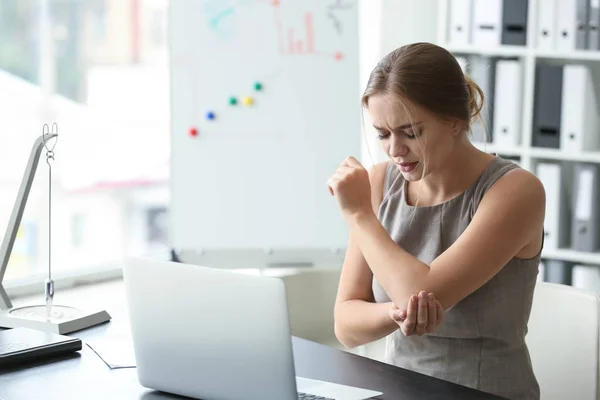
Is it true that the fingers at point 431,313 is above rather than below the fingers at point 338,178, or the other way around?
below

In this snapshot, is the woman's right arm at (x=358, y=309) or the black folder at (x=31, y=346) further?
the woman's right arm at (x=358, y=309)

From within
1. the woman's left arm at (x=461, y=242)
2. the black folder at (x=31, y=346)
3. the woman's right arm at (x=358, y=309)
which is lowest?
the black folder at (x=31, y=346)

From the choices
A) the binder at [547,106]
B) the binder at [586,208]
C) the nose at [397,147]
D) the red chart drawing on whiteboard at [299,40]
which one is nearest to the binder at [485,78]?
the binder at [547,106]

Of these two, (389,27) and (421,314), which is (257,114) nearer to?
(389,27)

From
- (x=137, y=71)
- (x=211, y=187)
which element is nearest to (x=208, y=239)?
(x=211, y=187)

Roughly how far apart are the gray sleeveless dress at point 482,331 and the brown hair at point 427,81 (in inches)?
6.9

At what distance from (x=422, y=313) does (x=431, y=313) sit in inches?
0.8

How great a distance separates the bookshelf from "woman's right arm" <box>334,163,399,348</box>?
135cm

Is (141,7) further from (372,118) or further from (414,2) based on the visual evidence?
(372,118)

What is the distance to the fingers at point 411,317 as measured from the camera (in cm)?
154

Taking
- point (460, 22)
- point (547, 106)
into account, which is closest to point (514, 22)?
point (460, 22)

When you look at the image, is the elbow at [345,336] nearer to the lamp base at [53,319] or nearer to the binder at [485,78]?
the lamp base at [53,319]

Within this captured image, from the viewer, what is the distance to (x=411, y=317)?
154 cm

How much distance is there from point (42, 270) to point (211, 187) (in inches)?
37.2
